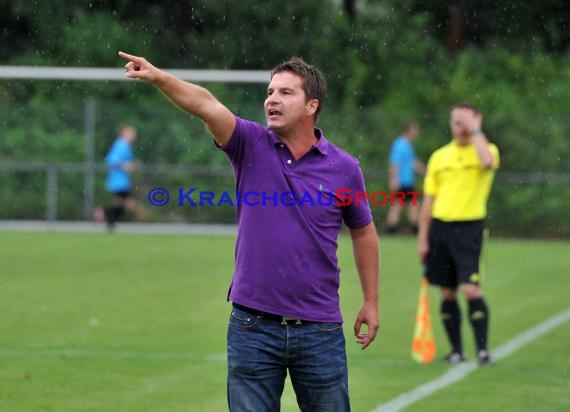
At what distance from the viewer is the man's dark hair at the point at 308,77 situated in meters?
5.86

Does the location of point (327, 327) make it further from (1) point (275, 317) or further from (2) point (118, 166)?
(2) point (118, 166)

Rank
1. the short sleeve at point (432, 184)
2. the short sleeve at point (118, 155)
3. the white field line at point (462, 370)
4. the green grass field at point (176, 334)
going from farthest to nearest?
1. the short sleeve at point (118, 155)
2. the short sleeve at point (432, 184)
3. the green grass field at point (176, 334)
4. the white field line at point (462, 370)

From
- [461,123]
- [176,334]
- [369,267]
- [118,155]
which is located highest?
[461,123]

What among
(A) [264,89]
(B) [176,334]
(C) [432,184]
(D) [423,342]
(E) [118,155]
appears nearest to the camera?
(D) [423,342]

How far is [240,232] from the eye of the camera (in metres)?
5.86

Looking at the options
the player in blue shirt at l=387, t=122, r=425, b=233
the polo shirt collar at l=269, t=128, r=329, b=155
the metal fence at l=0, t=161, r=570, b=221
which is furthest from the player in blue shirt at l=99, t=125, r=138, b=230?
the polo shirt collar at l=269, t=128, r=329, b=155

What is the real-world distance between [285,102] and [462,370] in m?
5.24

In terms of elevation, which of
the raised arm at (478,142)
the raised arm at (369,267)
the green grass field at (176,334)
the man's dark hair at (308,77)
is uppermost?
the man's dark hair at (308,77)

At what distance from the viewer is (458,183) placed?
11227mm

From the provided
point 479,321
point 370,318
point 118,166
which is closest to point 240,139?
point 370,318

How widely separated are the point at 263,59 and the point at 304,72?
29.8 meters

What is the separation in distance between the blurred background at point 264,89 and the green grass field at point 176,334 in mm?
5931

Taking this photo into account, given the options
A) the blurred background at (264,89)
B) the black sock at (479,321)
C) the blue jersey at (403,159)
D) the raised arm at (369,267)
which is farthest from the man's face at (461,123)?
the blurred background at (264,89)

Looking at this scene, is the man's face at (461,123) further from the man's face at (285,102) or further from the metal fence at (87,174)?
the metal fence at (87,174)
